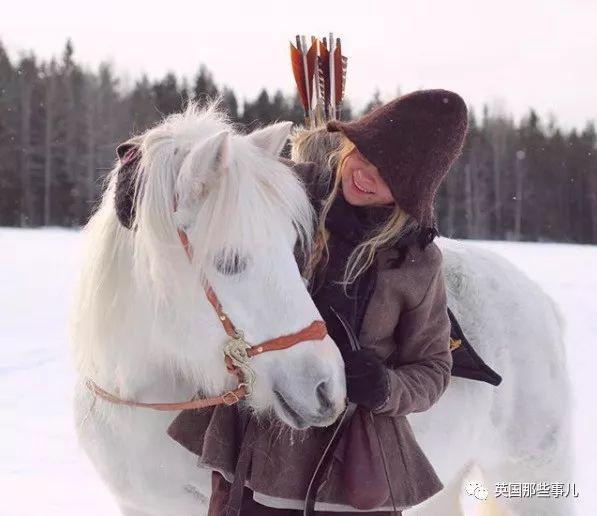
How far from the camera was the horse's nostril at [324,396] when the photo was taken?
5.41ft

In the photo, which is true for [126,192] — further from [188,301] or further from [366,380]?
[366,380]

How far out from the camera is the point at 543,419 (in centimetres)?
283

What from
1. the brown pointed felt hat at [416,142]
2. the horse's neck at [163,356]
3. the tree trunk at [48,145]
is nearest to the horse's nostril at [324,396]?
the horse's neck at [163,356]

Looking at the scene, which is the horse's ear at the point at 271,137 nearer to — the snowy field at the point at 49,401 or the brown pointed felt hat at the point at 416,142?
the brown pointed felt hat at the point at 416,142

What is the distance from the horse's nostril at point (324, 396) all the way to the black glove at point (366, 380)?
10cm

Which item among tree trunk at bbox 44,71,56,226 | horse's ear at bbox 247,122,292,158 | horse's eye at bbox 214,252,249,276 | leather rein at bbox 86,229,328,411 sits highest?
tree trunk at bbox 44,71,56,226

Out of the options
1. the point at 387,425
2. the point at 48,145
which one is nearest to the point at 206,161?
the point at 387,425

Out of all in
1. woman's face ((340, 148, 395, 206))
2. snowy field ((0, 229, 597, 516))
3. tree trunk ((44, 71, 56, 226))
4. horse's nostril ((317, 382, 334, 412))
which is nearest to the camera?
horse's nostril ((317, 382, 334, 412))

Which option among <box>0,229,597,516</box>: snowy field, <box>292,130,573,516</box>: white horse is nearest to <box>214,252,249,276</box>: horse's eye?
<box>0,229,597,516</box>: snowy field

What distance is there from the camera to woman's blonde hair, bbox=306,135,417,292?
185 centimetres

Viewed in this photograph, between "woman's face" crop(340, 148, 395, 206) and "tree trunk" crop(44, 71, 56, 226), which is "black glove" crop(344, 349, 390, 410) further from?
"tree trunk" crop(44, 71, 56, 226)

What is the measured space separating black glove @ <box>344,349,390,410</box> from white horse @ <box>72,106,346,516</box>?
59mm

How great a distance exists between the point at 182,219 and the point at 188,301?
220mm

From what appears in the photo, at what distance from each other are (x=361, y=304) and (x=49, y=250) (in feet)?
54.0
